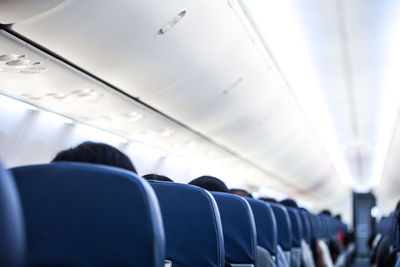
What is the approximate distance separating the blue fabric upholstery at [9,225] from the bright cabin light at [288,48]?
526 cm

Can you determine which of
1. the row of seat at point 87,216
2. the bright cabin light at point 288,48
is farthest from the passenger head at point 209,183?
the bright cabin light at point 288,48

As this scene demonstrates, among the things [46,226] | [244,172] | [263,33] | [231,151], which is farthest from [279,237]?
[244,172]

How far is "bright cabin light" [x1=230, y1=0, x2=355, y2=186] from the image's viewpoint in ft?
22.2

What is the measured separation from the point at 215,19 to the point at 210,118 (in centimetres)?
352

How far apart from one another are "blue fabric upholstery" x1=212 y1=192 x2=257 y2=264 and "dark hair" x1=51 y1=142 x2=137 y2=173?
122cm

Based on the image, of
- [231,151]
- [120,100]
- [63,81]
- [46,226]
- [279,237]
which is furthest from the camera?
Result: [231,151]

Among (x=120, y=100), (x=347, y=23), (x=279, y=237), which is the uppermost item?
(x=347, y=23)

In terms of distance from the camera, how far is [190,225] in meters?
2.50

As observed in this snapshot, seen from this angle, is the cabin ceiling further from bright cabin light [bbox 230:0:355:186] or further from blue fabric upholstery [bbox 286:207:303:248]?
blue fabric upholstery [bbox 286:207:303:248]

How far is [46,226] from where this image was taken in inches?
60.4

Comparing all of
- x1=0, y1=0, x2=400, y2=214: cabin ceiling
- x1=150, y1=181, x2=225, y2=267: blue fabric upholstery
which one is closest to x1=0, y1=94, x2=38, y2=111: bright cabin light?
x1=0, y1=0, x2=400, y2=214: cabin ceiling

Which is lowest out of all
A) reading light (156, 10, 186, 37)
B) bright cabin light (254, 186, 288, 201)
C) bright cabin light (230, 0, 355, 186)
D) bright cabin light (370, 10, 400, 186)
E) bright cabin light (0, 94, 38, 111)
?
bright cabin light (0, 94, 38, 111)

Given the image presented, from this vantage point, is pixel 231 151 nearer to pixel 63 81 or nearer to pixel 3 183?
pixel 63 81

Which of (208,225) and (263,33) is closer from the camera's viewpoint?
(208,225)
